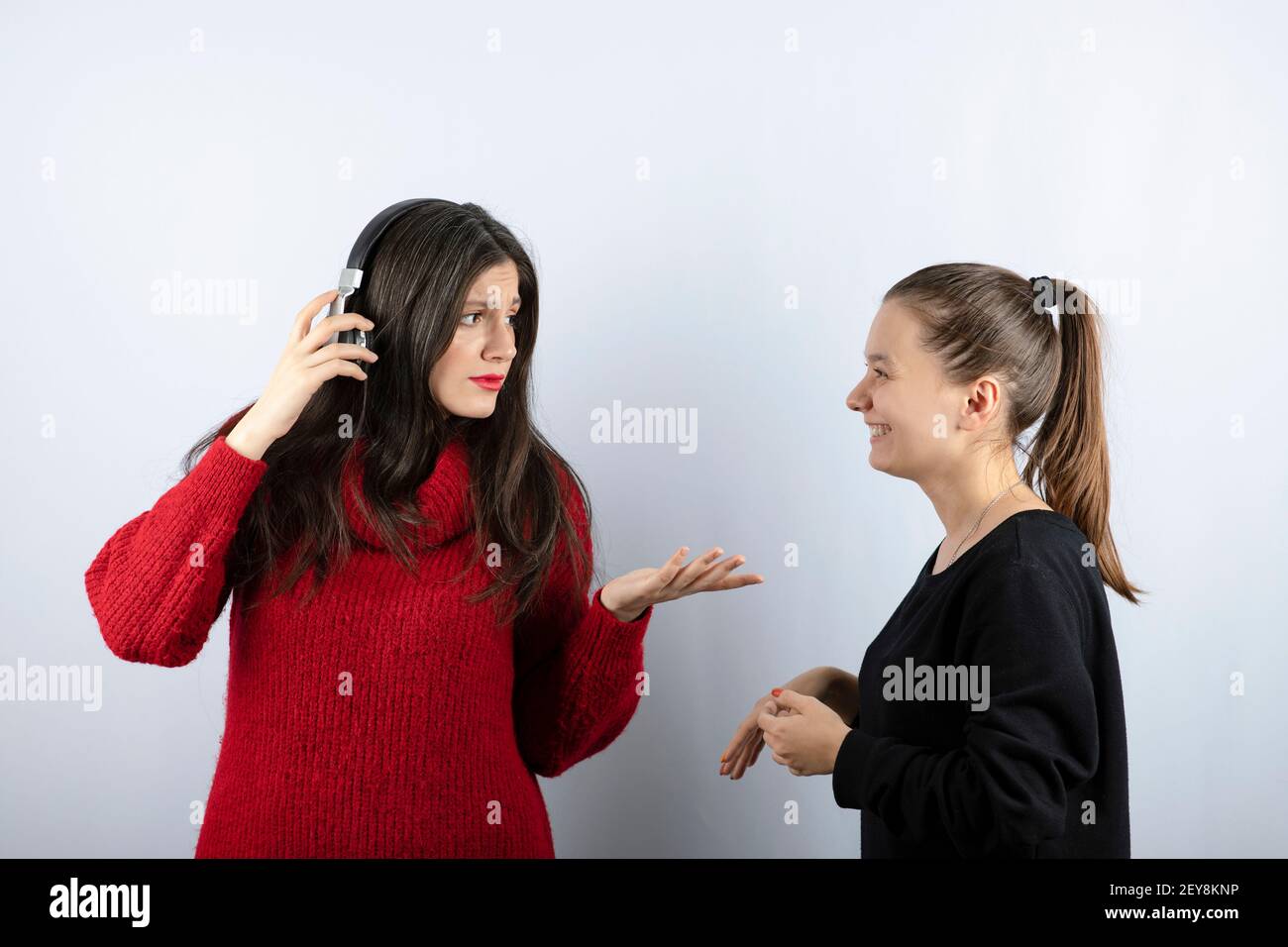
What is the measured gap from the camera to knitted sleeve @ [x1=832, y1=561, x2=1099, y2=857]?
1.09 metres

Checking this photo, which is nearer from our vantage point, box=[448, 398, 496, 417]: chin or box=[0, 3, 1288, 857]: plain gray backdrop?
box=[448, 398, 496, 417]: chin

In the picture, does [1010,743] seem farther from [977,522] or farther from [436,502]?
[436,502]

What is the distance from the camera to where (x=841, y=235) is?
1.99 metres

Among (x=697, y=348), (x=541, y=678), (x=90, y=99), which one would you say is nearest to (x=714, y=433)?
(x=697, y=348)

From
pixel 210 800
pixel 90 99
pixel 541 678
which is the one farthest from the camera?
pixel 90 99

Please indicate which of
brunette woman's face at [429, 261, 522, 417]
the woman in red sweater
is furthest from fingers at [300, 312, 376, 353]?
brunette woman's face at [429, 261, 522, 417]

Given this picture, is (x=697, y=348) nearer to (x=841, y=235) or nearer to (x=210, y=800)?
(x=841, y=235)

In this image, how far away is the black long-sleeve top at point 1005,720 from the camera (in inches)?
43.3

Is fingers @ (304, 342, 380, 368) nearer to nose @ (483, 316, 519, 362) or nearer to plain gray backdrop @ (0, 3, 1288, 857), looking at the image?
nose @ (483, 316, 519, 362)

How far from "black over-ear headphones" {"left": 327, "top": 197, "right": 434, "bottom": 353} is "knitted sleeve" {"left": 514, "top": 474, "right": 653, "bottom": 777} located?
382 millimetres

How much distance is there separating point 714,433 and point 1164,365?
2.69 feet

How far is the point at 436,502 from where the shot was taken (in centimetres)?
143

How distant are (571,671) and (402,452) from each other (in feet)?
1.20

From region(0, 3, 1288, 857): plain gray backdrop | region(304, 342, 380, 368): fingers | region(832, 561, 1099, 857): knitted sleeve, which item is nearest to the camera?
region(832, 561, 1099, 857): knitted sleeve
